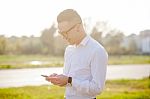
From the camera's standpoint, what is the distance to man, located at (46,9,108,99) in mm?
2295

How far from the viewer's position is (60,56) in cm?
1717

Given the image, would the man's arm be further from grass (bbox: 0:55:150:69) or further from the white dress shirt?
grass (bbox: 0:55:150:69)

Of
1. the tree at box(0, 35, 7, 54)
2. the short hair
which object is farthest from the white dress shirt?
the tree at box(0, 35, 7, 54)

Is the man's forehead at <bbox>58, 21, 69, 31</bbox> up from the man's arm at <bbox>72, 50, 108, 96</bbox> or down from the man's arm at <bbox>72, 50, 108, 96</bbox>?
up

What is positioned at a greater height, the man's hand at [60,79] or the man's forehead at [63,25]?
the man's forehead at [63,25]

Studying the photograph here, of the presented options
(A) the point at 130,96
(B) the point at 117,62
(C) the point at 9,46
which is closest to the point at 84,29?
(A) the point at 130,96

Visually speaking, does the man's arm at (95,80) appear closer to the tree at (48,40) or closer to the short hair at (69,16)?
the short hair at (69,16)

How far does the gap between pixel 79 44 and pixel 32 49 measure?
1472 centimetres

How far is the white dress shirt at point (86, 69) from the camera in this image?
2295mm

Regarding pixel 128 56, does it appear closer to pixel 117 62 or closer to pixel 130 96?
pixel 117 62

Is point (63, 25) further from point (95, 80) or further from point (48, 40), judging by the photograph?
point (48, 40)

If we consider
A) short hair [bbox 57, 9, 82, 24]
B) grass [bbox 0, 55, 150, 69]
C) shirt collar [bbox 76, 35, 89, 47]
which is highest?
short hair [bbox 57, 9, 82, 24]

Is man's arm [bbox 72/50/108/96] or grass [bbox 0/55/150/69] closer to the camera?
man's arm [bbox 72/50/108/96]

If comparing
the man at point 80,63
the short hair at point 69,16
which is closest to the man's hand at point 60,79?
the man at point 80,63
